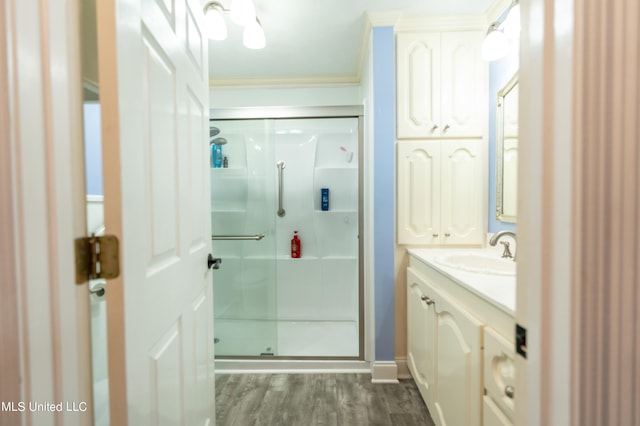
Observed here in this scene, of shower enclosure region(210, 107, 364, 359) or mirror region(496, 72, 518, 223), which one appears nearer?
mirror region(496, 72, 518, 223)

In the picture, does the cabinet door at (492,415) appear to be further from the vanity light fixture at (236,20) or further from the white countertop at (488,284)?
the vanity light fixture at (236,20)

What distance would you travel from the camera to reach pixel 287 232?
2990 mm

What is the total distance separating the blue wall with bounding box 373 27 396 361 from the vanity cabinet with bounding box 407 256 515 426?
0.22 m

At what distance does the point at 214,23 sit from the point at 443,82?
1402 mm

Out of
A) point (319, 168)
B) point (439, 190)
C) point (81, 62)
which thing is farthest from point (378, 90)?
Result: point (81, 62)

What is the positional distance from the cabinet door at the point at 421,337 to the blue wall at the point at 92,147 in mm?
1366

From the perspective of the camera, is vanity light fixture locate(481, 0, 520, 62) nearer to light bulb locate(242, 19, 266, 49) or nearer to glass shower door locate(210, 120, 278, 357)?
light bulb locate(242, 19, 266, 49)

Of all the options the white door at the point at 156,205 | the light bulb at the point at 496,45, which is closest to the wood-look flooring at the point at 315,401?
the white door at the point at 156,205

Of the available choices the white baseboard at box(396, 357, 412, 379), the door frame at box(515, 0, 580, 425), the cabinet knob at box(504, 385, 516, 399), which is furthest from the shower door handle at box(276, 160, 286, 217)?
the door frame at box(515, 0, 580, 425)

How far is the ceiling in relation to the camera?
1682mm

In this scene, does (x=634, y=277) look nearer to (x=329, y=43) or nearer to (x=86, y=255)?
(x=86, y=255)

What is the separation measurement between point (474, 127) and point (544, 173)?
1.61 m

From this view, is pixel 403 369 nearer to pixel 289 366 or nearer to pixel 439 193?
pixel 289 366

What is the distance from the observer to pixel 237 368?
79.7 inches
